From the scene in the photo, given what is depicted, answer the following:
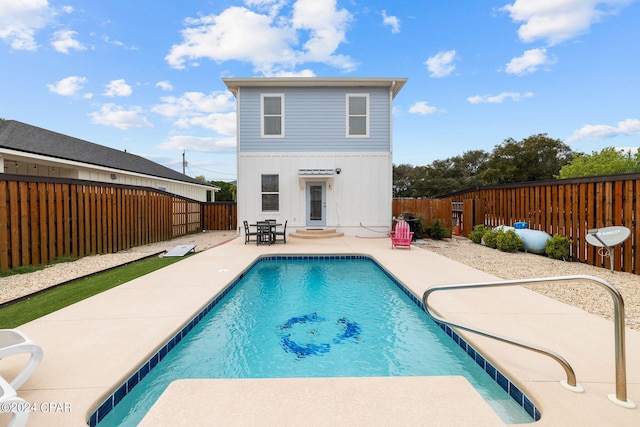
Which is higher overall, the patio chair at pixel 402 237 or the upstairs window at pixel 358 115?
the upstairs window at pixel 358 115

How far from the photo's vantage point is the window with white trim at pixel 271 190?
12766mm

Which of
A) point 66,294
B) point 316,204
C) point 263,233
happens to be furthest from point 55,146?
point 66,294

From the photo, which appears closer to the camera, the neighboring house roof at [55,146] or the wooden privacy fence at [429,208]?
the neighboring house roof at [55,146]

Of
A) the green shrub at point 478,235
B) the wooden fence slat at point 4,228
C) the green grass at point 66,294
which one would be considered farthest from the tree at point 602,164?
the wooden fence slat at point 4,228

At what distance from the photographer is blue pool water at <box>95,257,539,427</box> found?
2834 mm

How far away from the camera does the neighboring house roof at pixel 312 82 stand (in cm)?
1212

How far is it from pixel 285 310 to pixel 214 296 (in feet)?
3.95

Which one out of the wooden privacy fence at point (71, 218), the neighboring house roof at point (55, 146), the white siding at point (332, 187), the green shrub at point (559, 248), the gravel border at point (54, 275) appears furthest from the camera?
the white siding at point (332, 187)

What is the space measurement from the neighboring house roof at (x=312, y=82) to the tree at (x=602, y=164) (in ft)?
91.2

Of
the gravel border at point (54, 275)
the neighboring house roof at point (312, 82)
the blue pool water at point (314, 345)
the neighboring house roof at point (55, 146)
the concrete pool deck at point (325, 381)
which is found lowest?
the blue pool water at point (314, 345)

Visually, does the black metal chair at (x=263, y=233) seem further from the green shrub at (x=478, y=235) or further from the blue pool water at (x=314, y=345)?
the green shrub at (x=478, y=235)

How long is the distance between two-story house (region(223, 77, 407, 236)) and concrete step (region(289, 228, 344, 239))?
11.4 inches

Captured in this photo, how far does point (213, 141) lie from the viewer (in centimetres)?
4662

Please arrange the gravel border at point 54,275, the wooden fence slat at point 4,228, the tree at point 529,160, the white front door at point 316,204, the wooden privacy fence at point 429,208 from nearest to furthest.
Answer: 1. the gravel border at point 54,275
2. the wooden fence slat at point 4,228
3. the white front door at point 316,204
4. the wooden privacy fence at point 429,208
5. the tree at point 529,160
